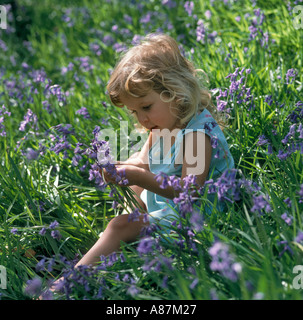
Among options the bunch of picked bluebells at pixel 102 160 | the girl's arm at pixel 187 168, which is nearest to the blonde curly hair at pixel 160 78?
the girl's arm at pixel 187 168

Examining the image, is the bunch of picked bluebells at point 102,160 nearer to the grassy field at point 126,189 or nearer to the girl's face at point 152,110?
the grassy field at point 126,189

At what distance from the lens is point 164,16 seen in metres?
5.16

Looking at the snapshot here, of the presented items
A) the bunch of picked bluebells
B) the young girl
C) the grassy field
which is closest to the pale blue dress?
the young girl

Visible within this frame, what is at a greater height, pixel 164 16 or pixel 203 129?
pixel 164 16

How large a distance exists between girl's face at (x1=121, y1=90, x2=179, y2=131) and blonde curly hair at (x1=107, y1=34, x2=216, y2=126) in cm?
3

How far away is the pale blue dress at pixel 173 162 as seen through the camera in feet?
8.14

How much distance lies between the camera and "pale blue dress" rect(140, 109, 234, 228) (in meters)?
2.48

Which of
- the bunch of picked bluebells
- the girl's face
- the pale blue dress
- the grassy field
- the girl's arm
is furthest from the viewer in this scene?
the girl's face

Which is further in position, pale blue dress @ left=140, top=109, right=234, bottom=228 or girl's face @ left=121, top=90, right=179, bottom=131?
girl's face @ left=121, top=90, right=179, bottom=131

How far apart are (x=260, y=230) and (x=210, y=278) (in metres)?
0.28

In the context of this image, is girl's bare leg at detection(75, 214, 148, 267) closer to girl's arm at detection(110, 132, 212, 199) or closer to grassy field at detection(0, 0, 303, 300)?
grassy field at detection(0, 0, 303, 300)

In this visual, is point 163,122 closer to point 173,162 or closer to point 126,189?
point 173,162
